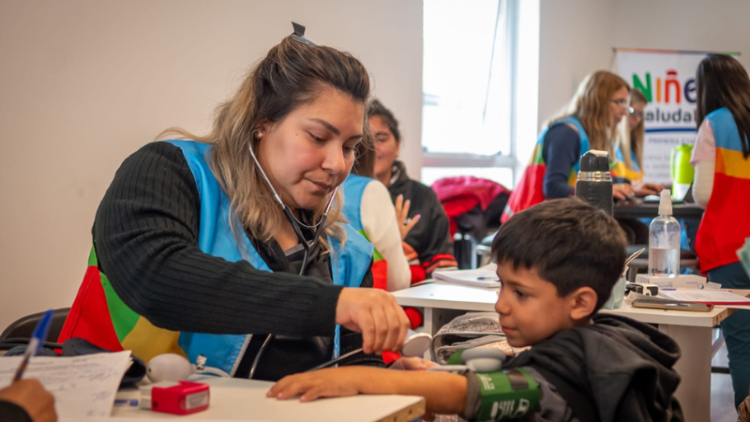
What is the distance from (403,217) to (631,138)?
10.8 feet

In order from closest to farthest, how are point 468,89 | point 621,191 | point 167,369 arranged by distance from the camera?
point 167,369 < point 621,191 < point 468,89

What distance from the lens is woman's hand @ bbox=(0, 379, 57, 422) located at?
0.69m

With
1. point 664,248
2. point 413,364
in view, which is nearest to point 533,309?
point 413,364

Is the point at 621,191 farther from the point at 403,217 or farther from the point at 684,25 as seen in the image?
the point at 684,25

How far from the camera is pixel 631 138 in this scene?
5.69 meters

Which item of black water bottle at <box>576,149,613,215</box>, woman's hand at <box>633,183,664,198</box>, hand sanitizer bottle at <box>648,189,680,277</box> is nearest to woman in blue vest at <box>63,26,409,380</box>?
black water bottle at <box>576,149,613,215</box>

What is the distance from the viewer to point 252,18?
10.6ft

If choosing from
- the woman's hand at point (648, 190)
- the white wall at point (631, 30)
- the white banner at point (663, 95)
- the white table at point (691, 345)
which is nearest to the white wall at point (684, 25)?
the white wall at point (631, 30)

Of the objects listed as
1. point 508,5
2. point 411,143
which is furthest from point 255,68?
point 508,5

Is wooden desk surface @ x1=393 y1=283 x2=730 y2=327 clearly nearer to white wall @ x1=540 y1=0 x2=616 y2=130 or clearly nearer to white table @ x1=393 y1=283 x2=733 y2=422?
white table @ x1=393 y1=283 x2=733 y2=422

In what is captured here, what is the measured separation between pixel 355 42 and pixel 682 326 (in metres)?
A: 2.84

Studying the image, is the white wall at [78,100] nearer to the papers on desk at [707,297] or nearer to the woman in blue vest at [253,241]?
the woman in blue vest at [253,241]

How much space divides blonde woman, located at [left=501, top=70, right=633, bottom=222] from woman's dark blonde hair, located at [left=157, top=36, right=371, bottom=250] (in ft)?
8.37

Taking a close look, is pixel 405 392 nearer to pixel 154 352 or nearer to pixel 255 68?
pixel 154 352
